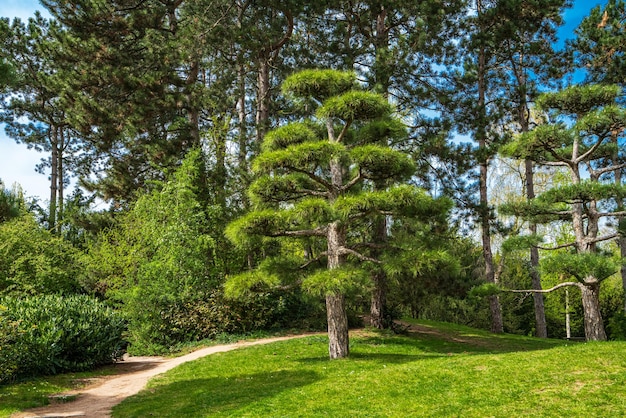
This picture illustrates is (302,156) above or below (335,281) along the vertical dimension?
above

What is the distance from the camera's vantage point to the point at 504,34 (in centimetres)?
1658

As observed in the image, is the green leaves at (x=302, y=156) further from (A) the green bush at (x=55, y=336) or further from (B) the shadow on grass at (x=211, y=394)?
(A) the green bush at (x=55, y=336)

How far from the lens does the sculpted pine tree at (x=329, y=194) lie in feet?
33.1

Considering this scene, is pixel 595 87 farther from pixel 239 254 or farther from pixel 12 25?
pixel 12 25

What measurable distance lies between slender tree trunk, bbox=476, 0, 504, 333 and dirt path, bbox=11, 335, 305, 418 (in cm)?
788

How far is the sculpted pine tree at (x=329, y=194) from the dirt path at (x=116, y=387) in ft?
9.34

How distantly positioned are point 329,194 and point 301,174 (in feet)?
2.82

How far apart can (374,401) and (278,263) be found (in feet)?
16.2

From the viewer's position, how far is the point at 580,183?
429 inches

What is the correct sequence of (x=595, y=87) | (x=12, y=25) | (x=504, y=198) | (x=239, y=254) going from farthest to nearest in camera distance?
(x=504, y=198)
(x=12, y=25)
(x=239, y=254)
(x=595, y=87)

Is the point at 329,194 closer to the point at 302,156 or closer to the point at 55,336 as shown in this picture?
the point at 302,156

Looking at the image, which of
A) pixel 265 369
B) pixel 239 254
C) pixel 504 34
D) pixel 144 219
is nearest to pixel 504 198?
pixel 504 34

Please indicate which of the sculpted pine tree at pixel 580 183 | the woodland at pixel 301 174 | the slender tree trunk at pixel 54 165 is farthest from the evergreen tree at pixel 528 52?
the slender tree trunk at pixel 54 165

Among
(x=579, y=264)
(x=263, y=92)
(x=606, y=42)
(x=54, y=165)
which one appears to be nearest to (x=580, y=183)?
(x=579, y=264)
